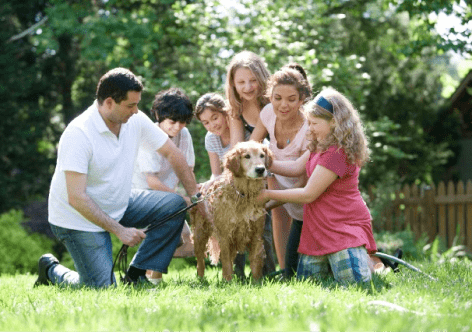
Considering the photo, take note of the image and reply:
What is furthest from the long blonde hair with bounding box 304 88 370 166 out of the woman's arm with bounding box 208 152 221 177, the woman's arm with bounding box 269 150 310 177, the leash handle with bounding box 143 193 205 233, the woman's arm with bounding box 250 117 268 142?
the woman's arm with bounding box 208 152 221 177

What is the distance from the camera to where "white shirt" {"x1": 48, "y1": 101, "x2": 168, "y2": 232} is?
15.7 feet

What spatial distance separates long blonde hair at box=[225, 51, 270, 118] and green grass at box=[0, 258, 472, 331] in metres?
1.99

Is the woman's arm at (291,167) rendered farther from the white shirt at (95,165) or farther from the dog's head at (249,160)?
the white shirt at (95,165)

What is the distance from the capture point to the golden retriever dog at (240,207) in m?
4.76

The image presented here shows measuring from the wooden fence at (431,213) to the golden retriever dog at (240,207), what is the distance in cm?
783

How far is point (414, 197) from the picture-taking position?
12.4 meters

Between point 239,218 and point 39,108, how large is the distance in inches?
449

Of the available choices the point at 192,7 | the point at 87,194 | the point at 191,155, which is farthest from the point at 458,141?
the point at 87,194

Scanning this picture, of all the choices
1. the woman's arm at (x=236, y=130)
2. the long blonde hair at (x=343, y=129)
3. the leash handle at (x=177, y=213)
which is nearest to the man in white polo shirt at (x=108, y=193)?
the leash handle at (x=177, y=213)

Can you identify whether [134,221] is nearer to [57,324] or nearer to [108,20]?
[57,324]

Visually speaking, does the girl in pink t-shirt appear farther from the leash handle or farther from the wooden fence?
the wooden fence

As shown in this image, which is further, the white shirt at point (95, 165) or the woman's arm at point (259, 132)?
the woman's arm at point (259, 132)

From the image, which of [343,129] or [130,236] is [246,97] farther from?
[130,236]

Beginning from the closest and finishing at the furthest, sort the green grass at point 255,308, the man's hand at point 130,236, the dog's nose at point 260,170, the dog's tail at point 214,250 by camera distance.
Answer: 1. the green grass at point 255,308
2. the man's hand at point 130,236
3. the dog's nose at point 260,170
4. the dog's tail at point 214,250
